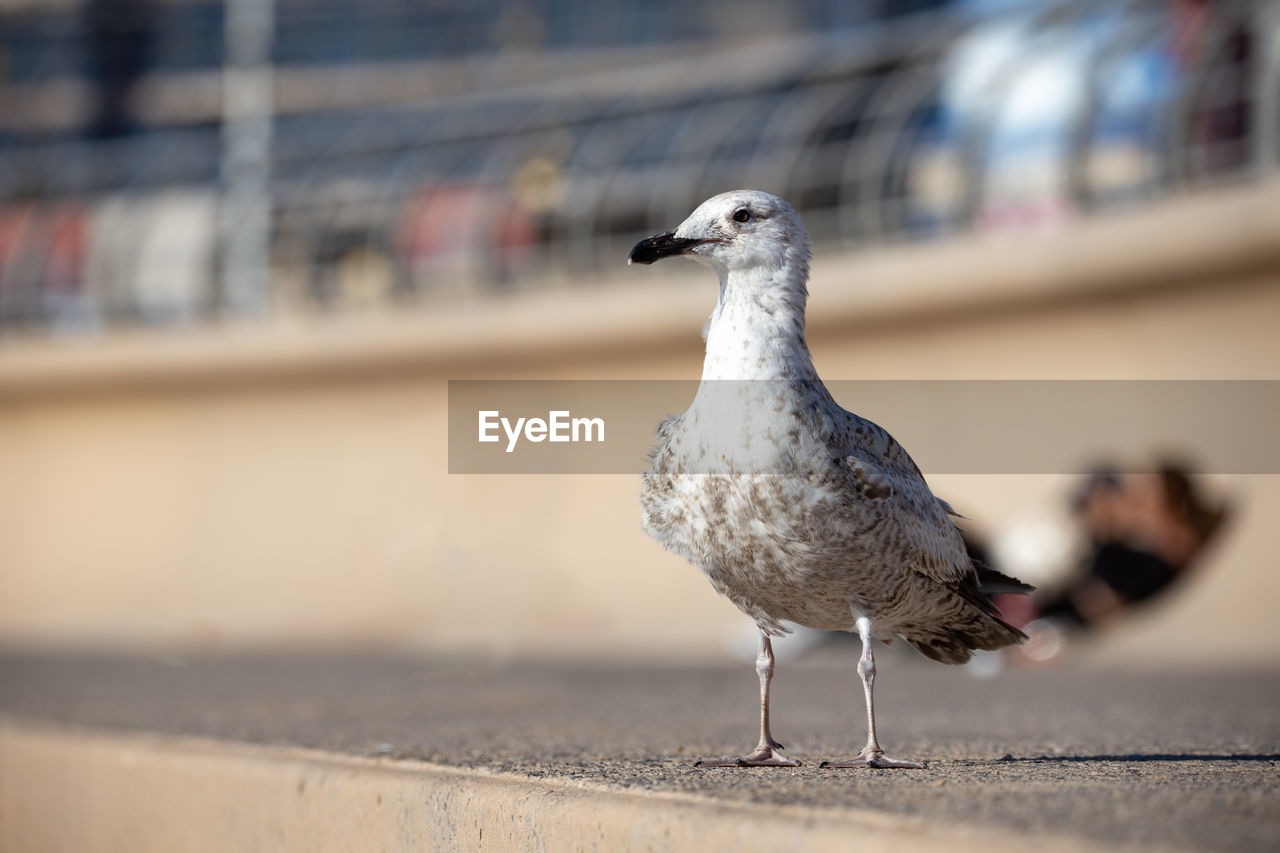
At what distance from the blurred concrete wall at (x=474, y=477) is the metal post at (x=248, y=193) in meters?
1.78

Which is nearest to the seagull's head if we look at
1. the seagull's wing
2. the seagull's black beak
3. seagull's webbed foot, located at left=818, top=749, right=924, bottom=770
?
the seagull's black beak

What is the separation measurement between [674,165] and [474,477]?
14.0 ft

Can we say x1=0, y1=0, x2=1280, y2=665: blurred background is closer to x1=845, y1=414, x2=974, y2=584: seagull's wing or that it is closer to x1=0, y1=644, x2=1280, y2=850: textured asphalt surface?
x1=0, y1=644, x2=1280, y2=850: textured asphalt surface

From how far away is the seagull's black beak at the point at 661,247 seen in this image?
164 inches

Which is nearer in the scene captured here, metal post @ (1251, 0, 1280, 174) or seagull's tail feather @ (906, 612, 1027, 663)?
seagull's tail feather @ (906, 612, 1027, 663)

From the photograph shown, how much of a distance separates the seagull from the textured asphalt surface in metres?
0.46

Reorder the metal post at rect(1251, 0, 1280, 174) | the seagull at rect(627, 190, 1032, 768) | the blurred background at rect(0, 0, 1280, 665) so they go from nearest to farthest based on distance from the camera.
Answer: the seagull at rect(627, 190, 1032, 768) → the metal post at rect(1251, 0, 1280, 174) → the blurred background at rect(0, 0, 1280, 665)

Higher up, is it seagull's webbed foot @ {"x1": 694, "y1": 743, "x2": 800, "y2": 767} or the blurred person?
the blurred person

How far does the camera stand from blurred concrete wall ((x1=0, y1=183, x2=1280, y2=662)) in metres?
11.9

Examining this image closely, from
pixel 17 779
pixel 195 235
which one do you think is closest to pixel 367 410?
pixel 195 235

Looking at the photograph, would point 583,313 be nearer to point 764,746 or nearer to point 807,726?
point 807,726

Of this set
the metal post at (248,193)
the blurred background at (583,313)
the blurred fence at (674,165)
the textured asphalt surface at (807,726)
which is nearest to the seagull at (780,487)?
the textured asphalt surface at (807,726)

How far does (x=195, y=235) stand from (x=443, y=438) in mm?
6507

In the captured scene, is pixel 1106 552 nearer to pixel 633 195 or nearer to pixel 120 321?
pixel 633 195
